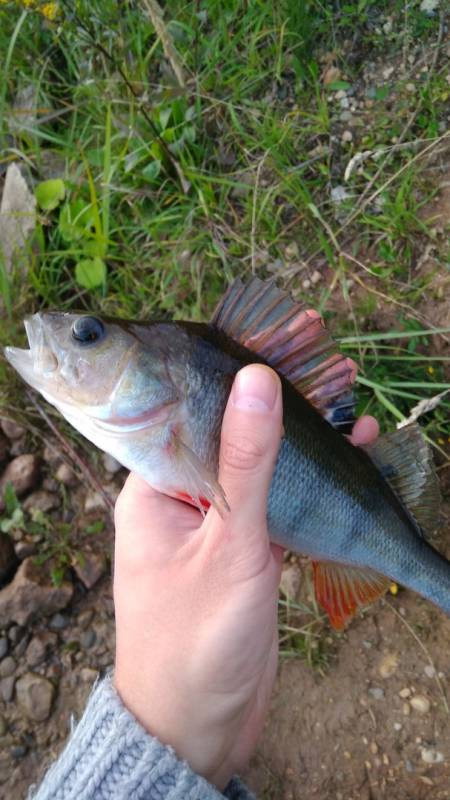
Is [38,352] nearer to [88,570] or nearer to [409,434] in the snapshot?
[409,434]

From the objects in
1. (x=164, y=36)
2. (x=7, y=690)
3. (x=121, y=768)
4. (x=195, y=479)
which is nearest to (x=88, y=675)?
(x=7, y=690)

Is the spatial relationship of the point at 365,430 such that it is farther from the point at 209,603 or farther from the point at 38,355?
the point at 38,355

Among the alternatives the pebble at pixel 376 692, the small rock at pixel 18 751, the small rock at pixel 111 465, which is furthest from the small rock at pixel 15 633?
the pebble at pixel 376 692

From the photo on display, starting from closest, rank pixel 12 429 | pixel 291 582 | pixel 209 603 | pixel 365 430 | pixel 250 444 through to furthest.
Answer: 1. pixel 250 444
2. pixel 209 603
3. pixel 365 430
4. pixel 291 582
5. pixel 12 429

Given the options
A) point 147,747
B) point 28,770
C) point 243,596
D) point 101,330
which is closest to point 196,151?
point 101,330

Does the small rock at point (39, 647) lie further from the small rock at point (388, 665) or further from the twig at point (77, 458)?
the small rock at point (388, 665)

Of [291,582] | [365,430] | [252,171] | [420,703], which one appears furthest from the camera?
[252,171]
